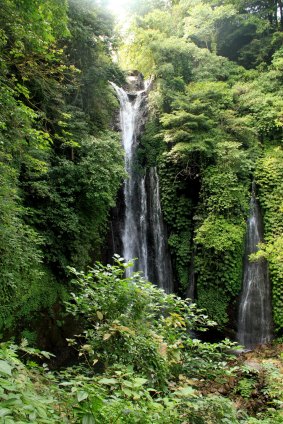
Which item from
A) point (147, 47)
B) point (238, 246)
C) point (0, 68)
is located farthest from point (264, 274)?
point (147, 47)

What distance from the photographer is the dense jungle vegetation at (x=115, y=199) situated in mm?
3156

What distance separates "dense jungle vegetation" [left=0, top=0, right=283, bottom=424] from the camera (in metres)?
3.16

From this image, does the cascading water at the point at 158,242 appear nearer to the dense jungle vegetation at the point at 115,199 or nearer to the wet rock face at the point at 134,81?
the dense jungle vegetation at the point at 115,199

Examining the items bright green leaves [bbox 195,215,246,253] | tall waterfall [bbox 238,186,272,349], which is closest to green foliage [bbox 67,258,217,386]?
bright green leaves [bbox 195,215,246,253]

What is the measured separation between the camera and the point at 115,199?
11.1m

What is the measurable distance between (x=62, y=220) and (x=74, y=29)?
5885 mm

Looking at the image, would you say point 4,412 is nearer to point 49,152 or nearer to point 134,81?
point 49,152

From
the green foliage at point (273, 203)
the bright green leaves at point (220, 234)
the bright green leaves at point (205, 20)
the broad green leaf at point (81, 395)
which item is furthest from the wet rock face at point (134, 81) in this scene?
the broad green leaf at point (81, 395)

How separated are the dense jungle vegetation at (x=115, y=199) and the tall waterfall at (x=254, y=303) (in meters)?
0.36

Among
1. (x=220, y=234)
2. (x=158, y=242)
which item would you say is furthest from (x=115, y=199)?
(x=220, y=234)

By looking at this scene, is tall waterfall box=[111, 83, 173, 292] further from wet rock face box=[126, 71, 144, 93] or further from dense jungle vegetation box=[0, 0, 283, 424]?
wet rock face box=[126, 71, 144, 93]

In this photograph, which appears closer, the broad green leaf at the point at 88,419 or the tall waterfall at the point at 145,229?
the broad green leaf at the point at 88,419

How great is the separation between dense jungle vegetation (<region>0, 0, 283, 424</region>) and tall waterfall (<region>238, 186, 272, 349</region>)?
1.19 ft

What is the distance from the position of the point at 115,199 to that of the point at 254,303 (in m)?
5.94
